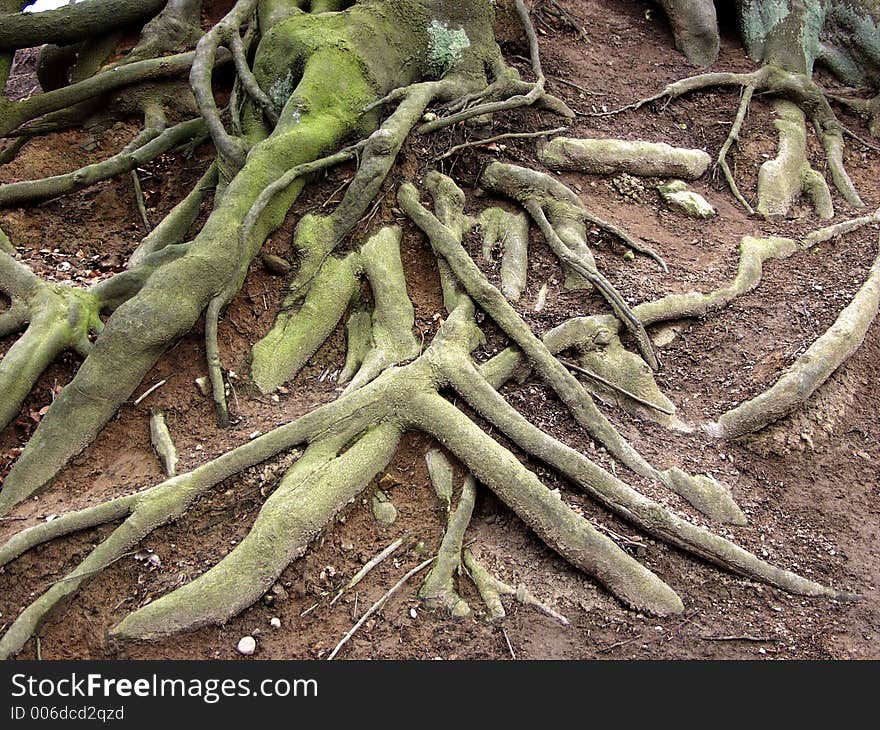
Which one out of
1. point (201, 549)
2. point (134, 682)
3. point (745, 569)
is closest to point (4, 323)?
point (201, 549)

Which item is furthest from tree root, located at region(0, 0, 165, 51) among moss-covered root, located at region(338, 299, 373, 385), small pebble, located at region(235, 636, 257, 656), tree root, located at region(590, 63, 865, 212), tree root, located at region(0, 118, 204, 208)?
small pebble, located at region(235, 636, 257, 656)

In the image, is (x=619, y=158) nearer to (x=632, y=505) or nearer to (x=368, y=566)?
(x=632, y=505)

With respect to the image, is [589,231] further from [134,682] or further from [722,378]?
[134,682]

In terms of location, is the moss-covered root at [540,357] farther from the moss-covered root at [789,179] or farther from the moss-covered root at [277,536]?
the moss-covered root at [789,179]

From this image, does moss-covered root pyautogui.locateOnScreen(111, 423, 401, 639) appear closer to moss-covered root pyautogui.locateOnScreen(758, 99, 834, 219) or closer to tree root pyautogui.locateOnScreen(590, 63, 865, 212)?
moss-covered root pyautogui.locateOnScreen(758, 99, 834, 219)

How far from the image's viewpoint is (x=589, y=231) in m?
5.26

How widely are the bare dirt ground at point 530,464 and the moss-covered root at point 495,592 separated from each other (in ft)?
0.15

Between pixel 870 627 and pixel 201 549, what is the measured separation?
296 cm

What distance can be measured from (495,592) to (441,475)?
0.62m

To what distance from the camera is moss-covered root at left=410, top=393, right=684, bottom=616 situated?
3.45 meters

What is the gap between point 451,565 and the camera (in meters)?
3.52

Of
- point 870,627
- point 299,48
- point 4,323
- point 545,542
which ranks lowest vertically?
point 870,627

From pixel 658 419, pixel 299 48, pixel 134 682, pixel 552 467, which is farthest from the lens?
pixel 299 48

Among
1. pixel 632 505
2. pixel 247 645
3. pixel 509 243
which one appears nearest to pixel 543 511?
pixel 632 505
